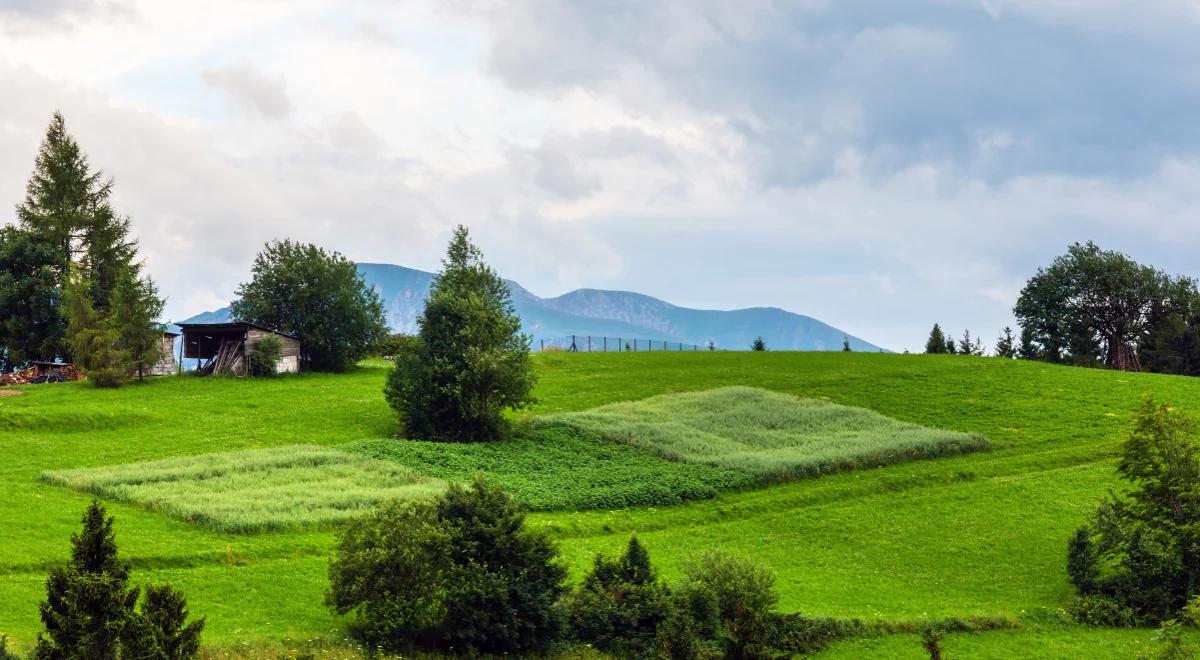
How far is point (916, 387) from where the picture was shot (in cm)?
6938

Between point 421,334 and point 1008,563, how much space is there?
32.6 metres

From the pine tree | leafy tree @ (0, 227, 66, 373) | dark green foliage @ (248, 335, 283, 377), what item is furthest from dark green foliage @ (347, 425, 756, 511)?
leafy tree @ (0, 227, 66, 373)

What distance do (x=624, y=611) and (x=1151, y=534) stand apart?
18.3 metres

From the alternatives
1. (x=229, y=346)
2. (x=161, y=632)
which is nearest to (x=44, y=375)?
(x=229, y=346)

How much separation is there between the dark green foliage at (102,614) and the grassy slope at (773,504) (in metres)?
3.16

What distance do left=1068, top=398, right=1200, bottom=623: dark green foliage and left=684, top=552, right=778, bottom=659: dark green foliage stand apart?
12.7 metres

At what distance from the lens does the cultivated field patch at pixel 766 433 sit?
4853 cm

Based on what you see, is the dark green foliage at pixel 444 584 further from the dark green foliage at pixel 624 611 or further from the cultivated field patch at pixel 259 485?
the cultivated field patch at pixel 259 485

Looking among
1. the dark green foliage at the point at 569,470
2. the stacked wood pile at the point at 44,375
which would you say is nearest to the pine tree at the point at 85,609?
the dark green foliage at the point at 569,470

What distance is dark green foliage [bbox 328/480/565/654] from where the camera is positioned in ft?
86.0

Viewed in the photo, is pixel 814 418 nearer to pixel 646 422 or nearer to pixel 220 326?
pixel 646 422

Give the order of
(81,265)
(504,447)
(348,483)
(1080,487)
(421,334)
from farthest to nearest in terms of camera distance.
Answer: (81,265)
(421,334)
(504,447)
(1080,487)
(348,483)

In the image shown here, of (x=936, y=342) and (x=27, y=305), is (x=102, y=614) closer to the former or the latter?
(x=27, y=305)

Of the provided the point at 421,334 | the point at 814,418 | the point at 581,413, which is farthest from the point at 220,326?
the point at 814,418
